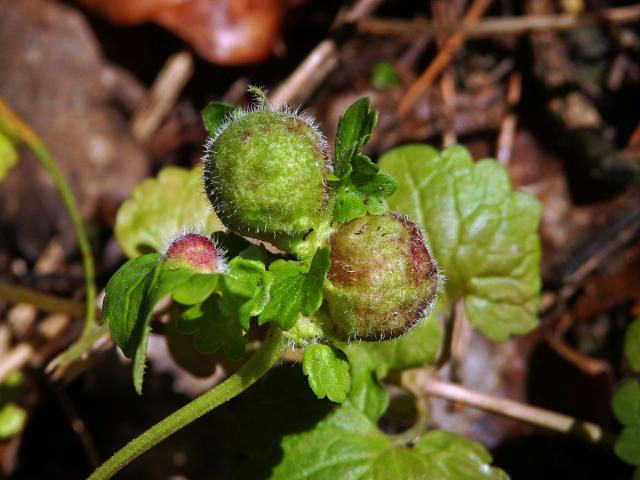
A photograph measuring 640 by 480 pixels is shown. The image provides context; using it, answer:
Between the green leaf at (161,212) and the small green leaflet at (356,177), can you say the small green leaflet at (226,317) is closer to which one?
the small green leaflet at (356,177)

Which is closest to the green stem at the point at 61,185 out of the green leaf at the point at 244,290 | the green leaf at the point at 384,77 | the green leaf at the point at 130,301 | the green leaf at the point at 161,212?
the green leaf at the point at 161,212

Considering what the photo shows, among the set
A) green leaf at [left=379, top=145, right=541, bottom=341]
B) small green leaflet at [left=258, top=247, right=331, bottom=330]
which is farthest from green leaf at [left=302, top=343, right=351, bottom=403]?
green leaf at [left=379, top=145, right=541, bottom=341]

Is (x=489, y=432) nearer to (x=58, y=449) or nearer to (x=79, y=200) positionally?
(x=58, y=449)

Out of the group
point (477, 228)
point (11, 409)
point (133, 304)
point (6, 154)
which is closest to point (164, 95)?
point (6, 154)

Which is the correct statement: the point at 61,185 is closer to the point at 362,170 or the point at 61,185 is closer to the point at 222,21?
the point at 222,21

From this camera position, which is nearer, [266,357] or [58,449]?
[266,357]

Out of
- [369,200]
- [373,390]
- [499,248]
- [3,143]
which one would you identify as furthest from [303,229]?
[3,143]
